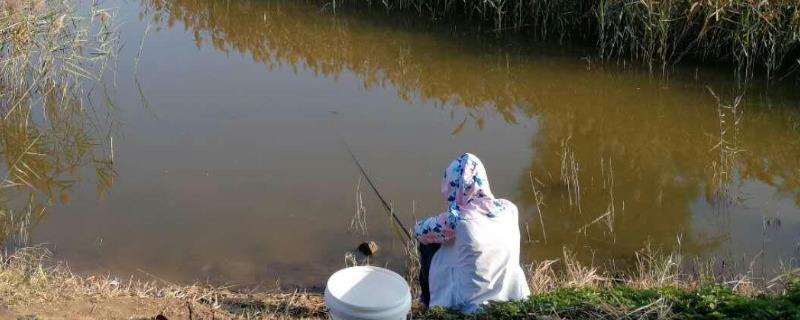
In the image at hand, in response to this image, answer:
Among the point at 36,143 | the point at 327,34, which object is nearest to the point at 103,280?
the point at 36,143

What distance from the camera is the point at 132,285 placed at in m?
5.01

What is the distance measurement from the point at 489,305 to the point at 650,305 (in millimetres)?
713

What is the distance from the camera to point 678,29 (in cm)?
913

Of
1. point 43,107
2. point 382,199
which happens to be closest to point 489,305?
point 382,199

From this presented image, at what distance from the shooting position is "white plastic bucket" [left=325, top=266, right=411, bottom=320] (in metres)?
3.28

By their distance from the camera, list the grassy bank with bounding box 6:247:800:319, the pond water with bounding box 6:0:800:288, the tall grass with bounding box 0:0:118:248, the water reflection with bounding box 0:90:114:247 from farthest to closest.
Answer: the tall grass with bounding box 0:0:118:248
the water reflection with bounding box 0:90:114:247
the pond water with bounding box 6:0:800:288
the grassy bank with bounding box 6:247:800:319

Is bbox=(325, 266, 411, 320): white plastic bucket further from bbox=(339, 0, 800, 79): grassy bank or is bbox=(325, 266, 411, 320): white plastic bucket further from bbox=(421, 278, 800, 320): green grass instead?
bbox=(339, 0, 800, 79): grassy bank

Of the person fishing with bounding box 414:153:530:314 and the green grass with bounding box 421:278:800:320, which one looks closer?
the green grass with bounding box 421:278:800:320

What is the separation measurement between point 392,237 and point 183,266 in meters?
1.37

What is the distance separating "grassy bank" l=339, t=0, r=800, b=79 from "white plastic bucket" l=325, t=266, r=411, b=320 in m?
6.03

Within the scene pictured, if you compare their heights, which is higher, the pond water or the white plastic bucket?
the white plastic bucket

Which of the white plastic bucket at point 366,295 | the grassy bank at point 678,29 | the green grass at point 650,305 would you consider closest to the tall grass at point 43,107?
the white plastic bucket at point 366,295

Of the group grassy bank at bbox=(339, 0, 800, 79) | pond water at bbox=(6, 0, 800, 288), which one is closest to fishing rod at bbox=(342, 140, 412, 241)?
pond water at bbox=(6, 0, 800, 288)

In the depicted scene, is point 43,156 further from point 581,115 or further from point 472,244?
point 581,115
